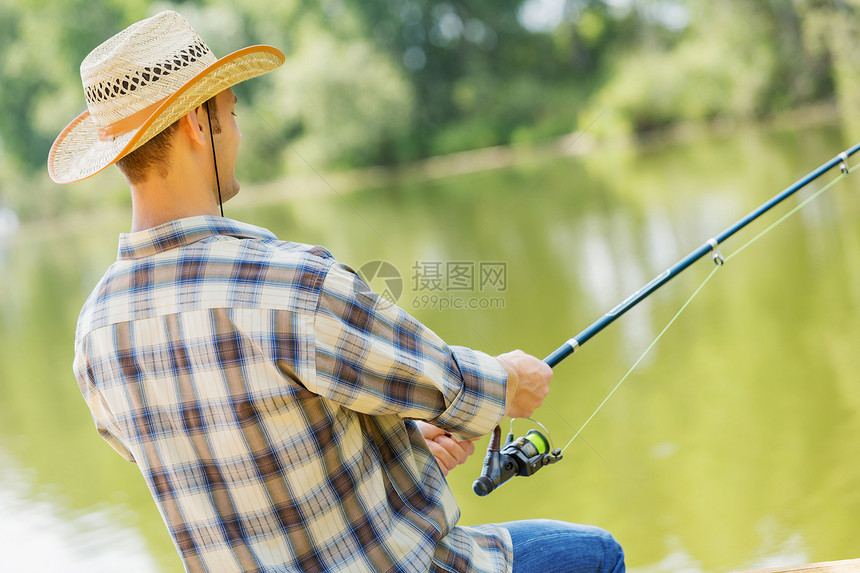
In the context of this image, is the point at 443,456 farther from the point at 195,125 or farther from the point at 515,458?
the point at 195,125

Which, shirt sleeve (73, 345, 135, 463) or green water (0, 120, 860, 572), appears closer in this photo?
shirt sleeve (73, 345, 135, 463)

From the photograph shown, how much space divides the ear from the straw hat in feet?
0.04

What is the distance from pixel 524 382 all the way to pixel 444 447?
23 cm

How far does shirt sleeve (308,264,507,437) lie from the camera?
0.89 m

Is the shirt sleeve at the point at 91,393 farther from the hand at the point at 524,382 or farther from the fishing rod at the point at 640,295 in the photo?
the fishing rod at the point at 640,295

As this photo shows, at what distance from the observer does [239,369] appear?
2.94ft

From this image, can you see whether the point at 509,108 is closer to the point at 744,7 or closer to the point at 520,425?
the point at 744,7

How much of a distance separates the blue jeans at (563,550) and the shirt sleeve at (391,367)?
0.25 m

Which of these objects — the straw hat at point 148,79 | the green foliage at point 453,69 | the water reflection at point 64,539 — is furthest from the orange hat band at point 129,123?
the green foliage at point 453,69

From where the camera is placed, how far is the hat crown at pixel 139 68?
100 centimetres

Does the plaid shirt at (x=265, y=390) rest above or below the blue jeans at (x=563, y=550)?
above

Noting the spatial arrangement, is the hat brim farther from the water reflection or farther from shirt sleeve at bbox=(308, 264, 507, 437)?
the water reflection

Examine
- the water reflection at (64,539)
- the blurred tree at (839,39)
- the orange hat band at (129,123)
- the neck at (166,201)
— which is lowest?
the water reflection at (64,539)

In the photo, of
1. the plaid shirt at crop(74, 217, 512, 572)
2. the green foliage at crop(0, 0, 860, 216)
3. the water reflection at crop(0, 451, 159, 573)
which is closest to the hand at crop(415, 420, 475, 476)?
the plaid shirt at crop(74, 217, 512, 572)
